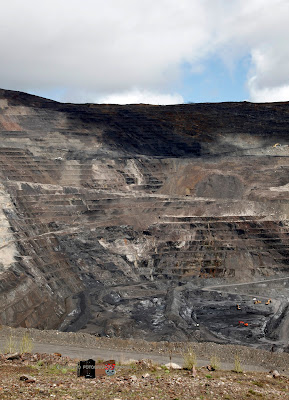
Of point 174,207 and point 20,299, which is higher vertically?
point 174,207

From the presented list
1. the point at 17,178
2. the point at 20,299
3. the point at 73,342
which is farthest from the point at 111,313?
the point at 17,178

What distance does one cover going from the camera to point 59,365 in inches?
454

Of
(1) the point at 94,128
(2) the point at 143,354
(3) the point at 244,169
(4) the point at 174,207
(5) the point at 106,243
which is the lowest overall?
(2) the point at 143,354

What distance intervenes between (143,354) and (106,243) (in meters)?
18.2

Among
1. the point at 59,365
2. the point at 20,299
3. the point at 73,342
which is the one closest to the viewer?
the point at 59,365

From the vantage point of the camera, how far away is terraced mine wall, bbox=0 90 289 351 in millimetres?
26719

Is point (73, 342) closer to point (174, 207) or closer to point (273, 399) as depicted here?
point (273, 399)

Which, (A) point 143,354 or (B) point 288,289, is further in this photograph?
(B) point 288,289

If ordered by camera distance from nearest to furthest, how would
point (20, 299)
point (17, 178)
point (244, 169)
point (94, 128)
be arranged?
point (20, 299)
point (17, 178)
point (244, 169)
point (94, 128)

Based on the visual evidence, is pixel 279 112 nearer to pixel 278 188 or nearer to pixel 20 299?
pixel 278 188

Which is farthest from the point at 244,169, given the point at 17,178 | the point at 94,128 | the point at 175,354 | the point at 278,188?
the point at 175,354

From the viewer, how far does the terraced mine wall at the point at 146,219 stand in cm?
2672

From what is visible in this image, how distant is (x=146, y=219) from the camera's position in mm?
38156

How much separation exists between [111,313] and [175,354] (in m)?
9.80
